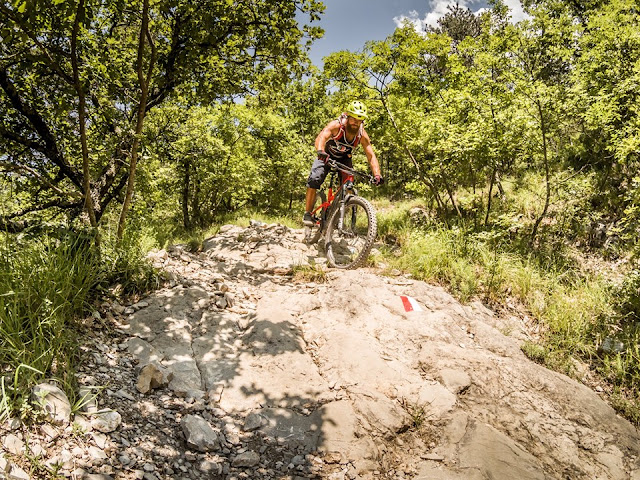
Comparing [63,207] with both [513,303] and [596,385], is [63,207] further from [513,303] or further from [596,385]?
[596,385]

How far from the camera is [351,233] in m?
5.97

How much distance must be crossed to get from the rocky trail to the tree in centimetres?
191

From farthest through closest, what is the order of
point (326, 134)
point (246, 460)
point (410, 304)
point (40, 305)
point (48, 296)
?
point (326, 134) < point (410, 304) < point (48, 296) < point (40, 305) < point (246, 460)

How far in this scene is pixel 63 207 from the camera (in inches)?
222

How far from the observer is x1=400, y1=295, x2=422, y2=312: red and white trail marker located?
4.51 metres

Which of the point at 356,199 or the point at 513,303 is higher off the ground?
the point at 356,199

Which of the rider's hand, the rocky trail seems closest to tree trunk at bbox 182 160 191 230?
the rider's hand

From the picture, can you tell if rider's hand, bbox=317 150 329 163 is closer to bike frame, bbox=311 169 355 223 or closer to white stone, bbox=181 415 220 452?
bike frame, bbox=311 169 355 223

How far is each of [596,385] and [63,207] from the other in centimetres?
771

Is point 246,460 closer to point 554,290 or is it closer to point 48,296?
point 48,296

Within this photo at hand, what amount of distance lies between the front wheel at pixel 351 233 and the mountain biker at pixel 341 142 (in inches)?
25.4

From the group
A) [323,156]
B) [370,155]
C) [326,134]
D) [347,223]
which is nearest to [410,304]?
[347,223]

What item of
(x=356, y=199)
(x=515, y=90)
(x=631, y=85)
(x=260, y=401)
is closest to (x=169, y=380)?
(x=260, y=401)

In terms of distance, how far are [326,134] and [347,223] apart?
1.58 metres
